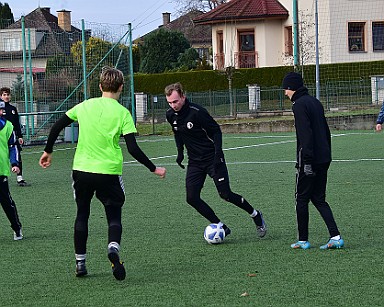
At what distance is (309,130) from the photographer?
8.56m

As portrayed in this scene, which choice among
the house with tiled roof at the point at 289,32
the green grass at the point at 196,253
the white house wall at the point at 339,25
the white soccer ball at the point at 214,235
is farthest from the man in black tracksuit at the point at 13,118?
the white house wall at the point at 339,25

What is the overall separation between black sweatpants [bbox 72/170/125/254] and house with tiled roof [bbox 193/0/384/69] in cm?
3636

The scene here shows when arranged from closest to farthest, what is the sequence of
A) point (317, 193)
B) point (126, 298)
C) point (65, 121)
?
point (126, 298), point (65, 121), point (317, 193)

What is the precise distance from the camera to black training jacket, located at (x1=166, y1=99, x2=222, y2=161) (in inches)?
372

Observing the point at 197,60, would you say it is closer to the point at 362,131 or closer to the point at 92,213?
the point at 362,131

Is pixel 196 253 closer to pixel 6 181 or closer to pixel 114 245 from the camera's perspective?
pixel 114 245

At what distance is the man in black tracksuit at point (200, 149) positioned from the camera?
9445mm

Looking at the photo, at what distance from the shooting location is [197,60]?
186 ft

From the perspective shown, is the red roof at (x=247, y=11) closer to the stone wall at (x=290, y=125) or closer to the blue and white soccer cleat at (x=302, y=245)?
the stone wall at (x=290, y=125)

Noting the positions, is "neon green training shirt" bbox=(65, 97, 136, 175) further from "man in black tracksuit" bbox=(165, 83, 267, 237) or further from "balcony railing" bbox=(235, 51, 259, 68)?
"balcony railing" bbox=(235, 51, 259, 68)

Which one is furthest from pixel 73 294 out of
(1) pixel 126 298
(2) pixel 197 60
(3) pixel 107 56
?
(2) pixel 197 60

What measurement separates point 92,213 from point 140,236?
8.10 ft

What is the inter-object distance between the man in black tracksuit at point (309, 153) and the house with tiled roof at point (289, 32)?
3502 cm

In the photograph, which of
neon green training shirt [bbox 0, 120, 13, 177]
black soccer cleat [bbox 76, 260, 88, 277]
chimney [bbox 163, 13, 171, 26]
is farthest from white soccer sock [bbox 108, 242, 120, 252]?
chimney [bbox 163, 13, 171, 26]
